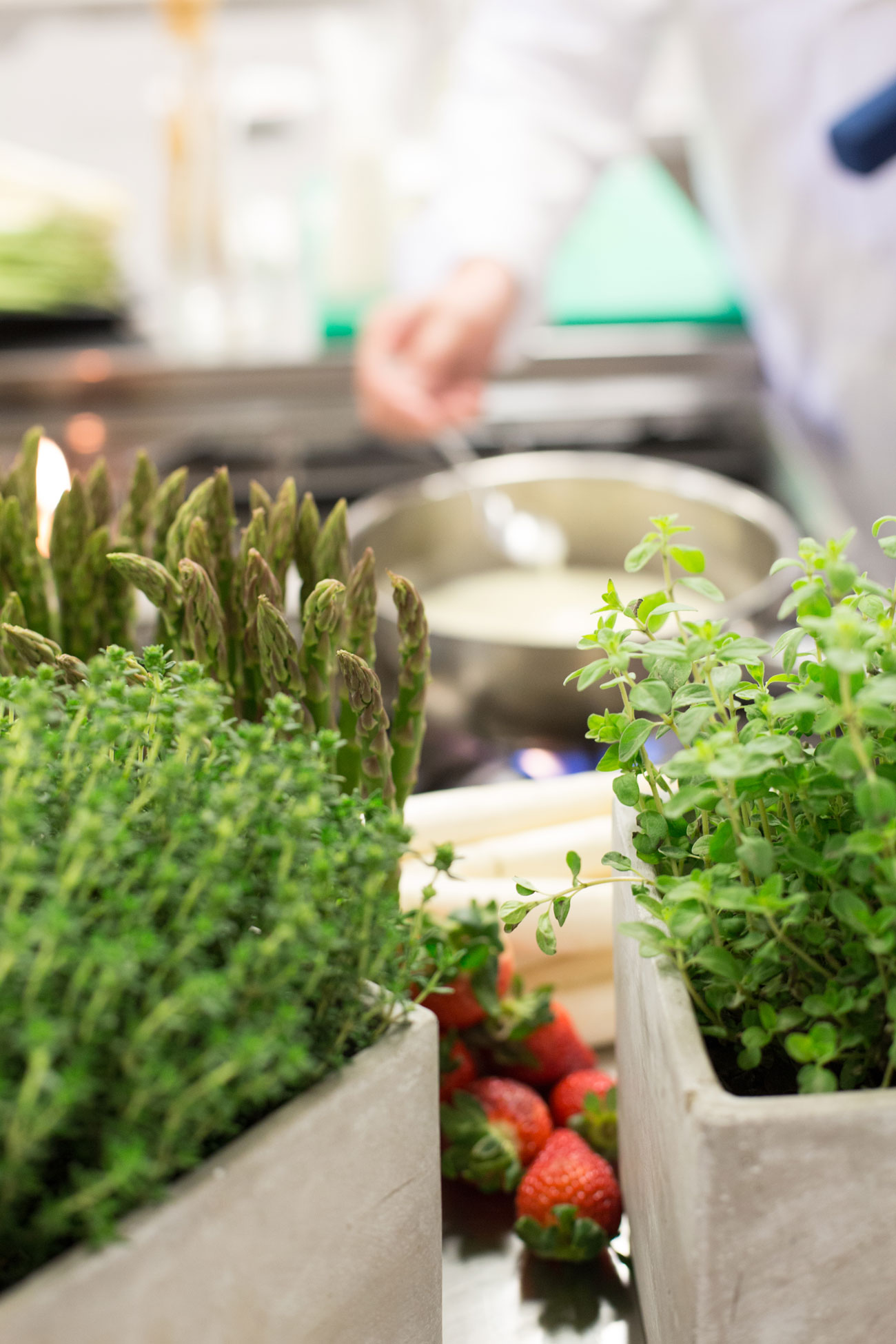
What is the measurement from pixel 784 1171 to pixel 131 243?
2236 millimetres

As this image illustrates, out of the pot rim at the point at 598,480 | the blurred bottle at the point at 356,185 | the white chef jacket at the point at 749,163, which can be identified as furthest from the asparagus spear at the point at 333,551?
the blurred bottle at the point at 356,185

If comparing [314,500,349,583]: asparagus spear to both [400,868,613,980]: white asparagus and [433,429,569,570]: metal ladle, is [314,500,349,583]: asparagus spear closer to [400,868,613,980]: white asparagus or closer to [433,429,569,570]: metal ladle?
[400,868,613,980]: white asparagus

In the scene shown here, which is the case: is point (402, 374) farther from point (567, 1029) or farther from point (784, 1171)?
point (784, 1171)

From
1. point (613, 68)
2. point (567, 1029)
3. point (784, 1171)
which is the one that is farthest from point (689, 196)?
point (784, 1171)

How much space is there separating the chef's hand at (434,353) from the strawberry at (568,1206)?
1060 millimetres

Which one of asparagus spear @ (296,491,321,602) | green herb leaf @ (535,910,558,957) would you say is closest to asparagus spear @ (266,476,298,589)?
asparagus spear @ (296,491,321,602)

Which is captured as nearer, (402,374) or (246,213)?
(402,374)

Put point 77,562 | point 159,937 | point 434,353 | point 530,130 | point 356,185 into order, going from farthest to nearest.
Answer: point 356,185, point 530,130, point 434,353, point 77,562, point 159,937

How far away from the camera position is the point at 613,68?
1.72m

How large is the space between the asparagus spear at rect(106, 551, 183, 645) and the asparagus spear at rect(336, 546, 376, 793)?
0.08 meters

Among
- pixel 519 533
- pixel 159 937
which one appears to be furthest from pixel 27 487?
pixel 519 533

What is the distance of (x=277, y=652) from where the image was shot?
0.49 meters

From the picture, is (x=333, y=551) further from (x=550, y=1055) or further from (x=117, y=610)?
(x=550, y=1055)

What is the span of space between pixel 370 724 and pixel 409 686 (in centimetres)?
6
